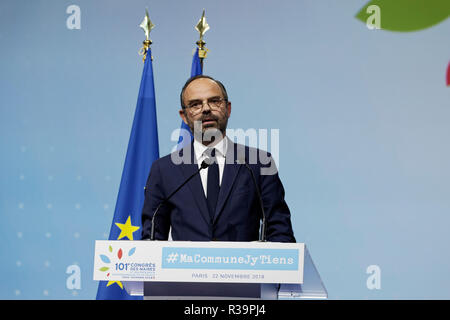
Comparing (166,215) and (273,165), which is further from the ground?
(273,165)

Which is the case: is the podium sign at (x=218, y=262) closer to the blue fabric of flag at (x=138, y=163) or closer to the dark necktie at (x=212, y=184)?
the dark necktie at (x=212, y=184)

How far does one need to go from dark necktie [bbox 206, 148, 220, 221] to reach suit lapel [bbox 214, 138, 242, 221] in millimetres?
22

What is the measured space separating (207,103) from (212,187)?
1.06 ft

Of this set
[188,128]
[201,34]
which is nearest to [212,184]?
[188,128]

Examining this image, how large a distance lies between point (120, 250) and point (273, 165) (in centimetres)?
81

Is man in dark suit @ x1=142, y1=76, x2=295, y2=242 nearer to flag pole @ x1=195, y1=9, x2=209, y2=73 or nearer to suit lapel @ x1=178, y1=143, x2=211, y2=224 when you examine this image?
suit lapel @ x1=178, y1=143, x2=211, y2=224

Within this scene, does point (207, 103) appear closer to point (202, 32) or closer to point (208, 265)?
point (208, 265)

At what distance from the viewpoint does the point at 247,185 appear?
2.07 metres

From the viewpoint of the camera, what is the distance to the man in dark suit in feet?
6.60

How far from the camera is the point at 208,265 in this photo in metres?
1.52

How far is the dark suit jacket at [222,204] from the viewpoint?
201 centimetres
